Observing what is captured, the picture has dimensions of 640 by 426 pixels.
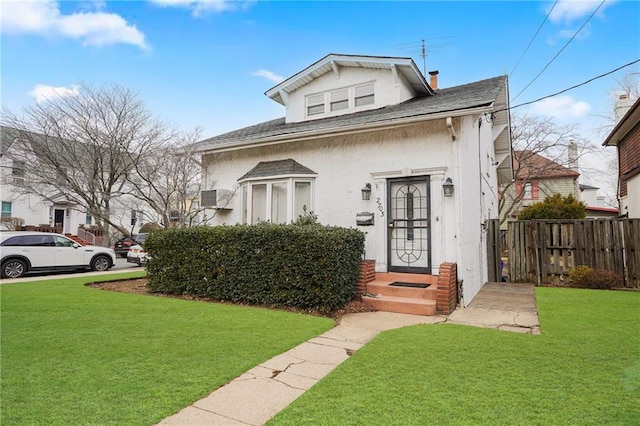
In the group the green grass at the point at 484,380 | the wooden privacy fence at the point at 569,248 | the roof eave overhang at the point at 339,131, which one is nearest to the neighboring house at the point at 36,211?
the roof eave overhang at the point at 339,131

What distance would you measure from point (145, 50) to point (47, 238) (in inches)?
298

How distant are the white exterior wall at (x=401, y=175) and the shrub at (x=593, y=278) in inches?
89.0

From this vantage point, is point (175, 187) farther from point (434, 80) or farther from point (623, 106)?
point (623, 106)

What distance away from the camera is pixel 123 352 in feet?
13.2

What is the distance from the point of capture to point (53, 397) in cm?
288

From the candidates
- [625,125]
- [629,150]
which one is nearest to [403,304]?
[625,125]

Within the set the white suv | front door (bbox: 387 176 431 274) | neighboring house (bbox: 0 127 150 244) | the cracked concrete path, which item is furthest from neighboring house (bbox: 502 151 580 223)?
neighboring house (bbox: 0 127 150 244)

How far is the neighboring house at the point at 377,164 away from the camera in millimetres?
7480

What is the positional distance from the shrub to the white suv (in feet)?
52.7

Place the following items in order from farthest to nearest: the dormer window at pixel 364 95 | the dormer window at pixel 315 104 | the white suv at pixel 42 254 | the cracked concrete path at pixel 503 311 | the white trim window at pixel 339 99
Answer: the white suv at pixel 42 254
the dormer window at pixel 315 104
the white trim window at pixel 339 99
the dormer window at pixel 364 95
the cracked concrete path at pixel 503 311

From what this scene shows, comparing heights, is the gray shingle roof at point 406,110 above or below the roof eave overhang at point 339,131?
above

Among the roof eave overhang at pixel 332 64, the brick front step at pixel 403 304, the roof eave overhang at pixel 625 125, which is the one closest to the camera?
the brick front step at pixel 403 304

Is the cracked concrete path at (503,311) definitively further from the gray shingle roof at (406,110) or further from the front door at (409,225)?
the gray shingle roof at (406,110)

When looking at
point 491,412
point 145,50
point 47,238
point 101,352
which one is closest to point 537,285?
point 491,412
